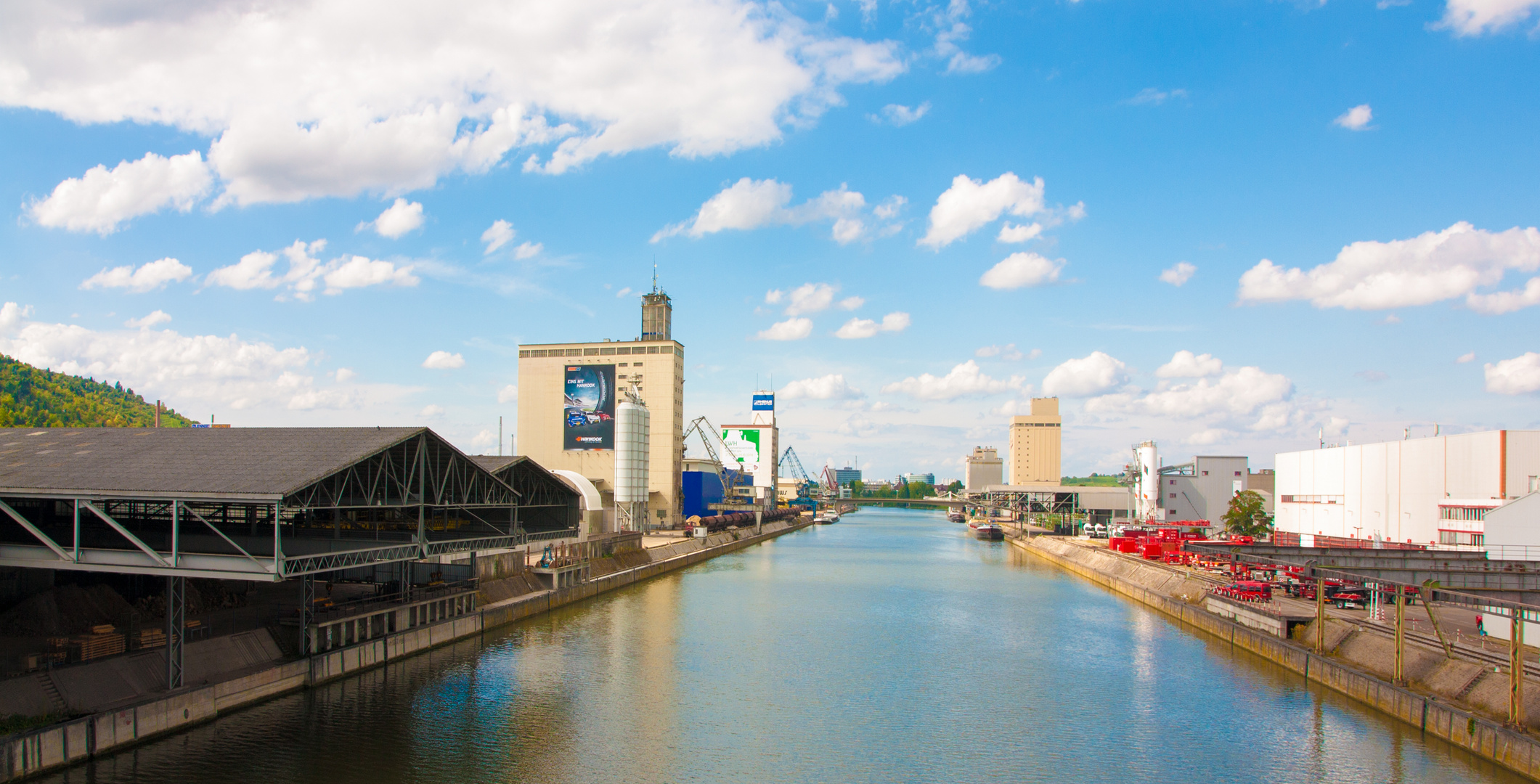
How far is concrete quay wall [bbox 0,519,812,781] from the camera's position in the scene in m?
19.1

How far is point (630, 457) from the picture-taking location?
69.4m

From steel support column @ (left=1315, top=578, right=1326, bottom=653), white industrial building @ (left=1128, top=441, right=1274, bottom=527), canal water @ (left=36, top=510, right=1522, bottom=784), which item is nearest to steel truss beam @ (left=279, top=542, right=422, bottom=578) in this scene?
canal water @ (left=36, top=510, right=1522, bottom=784)

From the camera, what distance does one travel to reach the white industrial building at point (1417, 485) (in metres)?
45.3

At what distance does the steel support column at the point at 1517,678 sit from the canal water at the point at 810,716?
156 centimetres

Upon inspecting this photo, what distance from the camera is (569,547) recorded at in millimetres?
51531

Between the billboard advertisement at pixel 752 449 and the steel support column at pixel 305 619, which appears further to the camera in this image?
the billboard advertisement at pixel 752 449

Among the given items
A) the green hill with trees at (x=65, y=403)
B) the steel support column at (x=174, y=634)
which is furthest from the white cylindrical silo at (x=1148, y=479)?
the green hill with trees at (x=65, y=403)

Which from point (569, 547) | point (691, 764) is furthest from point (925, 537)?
point (691, 764)

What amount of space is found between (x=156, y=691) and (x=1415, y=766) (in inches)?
1295

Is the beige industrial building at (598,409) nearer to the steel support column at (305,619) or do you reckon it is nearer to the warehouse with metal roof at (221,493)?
the warehouse with metal roof at (221,493)

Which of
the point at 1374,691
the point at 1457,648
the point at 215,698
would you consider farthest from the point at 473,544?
the point at 1457,648

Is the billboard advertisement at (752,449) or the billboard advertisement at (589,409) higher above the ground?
the billboard advertisement at (589,409)

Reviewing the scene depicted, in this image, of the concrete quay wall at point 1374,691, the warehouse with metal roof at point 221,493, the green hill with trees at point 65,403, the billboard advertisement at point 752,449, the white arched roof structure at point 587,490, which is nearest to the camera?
the concrete quay wall at point 1374,691

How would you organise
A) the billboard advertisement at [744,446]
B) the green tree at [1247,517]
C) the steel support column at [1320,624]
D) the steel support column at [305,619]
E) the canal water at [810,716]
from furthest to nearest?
the billboard advertisement at [744,446] → the green tree at [1247,517] → the steel support column at [1320,624] → the steel support column at [305,619] → the canal water at [810,716]
